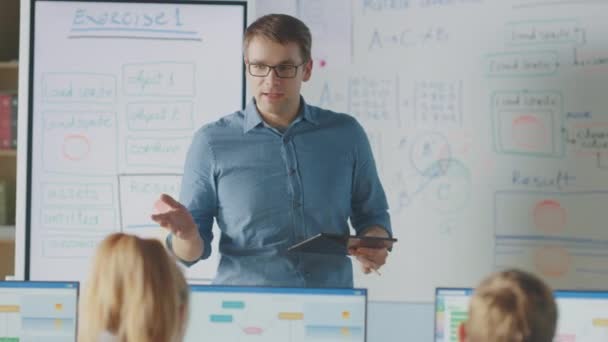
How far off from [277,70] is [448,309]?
3.22ft

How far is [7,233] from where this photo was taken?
4801 millimetres

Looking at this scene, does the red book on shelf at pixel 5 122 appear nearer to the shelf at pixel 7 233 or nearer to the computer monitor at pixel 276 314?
the shelf at pixel 7 233

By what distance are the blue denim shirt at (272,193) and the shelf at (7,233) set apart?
1987 millimetres

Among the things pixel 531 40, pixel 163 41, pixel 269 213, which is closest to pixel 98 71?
pixel 163 41

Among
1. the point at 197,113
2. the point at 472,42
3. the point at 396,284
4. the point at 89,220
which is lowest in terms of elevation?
the point at 396,284

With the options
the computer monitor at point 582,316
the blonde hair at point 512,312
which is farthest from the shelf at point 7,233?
the blonde hair at point 512,312

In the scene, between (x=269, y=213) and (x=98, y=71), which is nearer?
(x=269, y=213)

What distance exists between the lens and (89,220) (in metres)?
4.03

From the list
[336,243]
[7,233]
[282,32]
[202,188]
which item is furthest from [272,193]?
[7,233]

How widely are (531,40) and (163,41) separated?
58.3 inches

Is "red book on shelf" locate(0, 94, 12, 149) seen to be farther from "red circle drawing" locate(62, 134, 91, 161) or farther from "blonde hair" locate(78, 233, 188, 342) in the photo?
"blonde hair" locate(78, 233, 188, 342)

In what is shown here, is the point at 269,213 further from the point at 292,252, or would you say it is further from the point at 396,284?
the point at 396,284

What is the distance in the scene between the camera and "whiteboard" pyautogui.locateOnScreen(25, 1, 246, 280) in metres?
4.00

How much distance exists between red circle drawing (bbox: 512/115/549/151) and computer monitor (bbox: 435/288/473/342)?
1.48 meters
